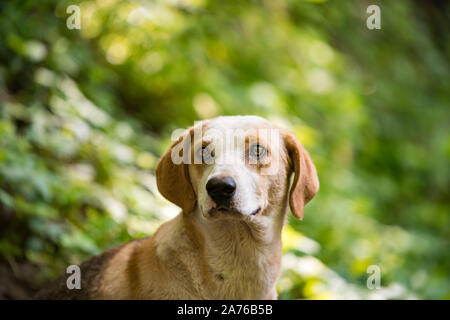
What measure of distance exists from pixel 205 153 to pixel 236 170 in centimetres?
29

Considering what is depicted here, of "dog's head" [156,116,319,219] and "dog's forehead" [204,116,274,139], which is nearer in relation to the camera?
"dog's head" [156,116,319,219]

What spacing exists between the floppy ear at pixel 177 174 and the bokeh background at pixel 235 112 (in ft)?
5.32

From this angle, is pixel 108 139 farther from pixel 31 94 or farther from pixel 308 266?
pixel 308 266

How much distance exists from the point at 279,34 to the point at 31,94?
4902 mm

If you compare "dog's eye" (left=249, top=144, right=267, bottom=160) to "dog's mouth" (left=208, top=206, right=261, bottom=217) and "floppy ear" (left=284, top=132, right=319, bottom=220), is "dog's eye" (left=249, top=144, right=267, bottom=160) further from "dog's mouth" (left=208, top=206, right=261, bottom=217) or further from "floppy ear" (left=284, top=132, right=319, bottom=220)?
"dog's mouth" (left=208, top=206, right=261, bottom=217)

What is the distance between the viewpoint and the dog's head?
2670 millimetres

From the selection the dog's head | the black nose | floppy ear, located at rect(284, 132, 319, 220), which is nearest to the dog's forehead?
the dog's head

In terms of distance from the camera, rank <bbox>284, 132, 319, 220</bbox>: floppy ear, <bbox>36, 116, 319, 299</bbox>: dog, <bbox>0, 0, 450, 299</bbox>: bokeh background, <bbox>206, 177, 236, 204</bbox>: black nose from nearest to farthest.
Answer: <bbox>206, 177, 236, 204</bbox>: black nose < <bbox>36, 116, 319, 299</bbox>: dog < <bbox>284, 132, 319, 220</bbox>: floppy ear < <bbox>0, 0, 450, 299</bbox>: bokeh background

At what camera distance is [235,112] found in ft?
25.8

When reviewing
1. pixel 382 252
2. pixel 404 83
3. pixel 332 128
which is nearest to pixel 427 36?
pixel 404 83

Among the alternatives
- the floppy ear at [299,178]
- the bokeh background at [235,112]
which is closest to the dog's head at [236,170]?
the floppy ear at [299,178]

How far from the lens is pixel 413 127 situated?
36.2 ft

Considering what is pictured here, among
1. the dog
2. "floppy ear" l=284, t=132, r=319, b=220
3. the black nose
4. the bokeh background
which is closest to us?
the black nose

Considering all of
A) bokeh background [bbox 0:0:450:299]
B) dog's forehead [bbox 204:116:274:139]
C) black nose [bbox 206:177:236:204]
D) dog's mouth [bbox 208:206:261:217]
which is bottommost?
dog's mouth [bbox 208:206:261:217]
